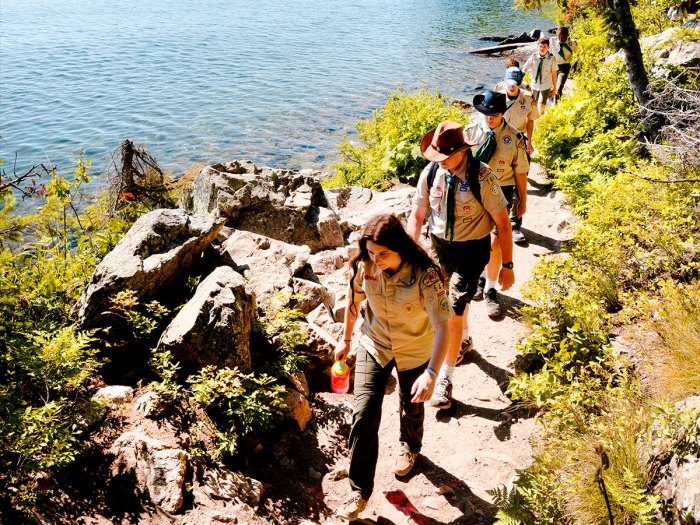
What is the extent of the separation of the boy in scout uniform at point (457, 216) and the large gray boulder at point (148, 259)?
112 inches

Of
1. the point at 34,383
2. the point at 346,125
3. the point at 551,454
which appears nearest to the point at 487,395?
the point at 551,454

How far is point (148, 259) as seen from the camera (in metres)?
5.88

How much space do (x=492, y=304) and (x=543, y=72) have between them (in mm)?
8135

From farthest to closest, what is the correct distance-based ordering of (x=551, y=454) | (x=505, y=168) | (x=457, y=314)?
1. (x=505, y=168)
2. (x=457, y=314)
3. (x=551, y=454)

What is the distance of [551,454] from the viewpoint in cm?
411

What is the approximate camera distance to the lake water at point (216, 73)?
1884cm

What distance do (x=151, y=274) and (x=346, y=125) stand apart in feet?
52.5

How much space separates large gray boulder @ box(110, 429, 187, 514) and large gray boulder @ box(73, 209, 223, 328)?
1.58 meters

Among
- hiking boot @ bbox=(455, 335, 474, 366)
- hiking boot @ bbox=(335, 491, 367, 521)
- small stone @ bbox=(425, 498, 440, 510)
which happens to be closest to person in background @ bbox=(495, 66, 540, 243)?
hiking boot @ bbox=(455, 335, 474, 366)

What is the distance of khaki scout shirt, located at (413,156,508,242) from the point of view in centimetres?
489

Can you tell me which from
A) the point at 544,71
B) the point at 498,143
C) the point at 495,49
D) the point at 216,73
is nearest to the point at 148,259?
the point at 498,143

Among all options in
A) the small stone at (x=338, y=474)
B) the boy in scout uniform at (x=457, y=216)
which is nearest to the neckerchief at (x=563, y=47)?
the boy in scout uniform at (x=457, y=216)

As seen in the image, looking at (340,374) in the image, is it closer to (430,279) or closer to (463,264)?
(430,279)

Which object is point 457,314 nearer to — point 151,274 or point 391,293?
point 391,293
